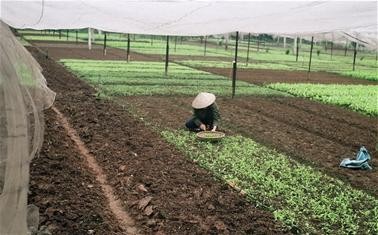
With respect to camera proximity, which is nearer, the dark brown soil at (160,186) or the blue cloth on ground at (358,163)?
the dark brown soil at (160,186)

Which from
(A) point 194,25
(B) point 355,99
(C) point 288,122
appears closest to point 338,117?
(C) point 288,122

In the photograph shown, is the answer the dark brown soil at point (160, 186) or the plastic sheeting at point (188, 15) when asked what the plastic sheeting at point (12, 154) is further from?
the dark brown soil at point (160, 186)

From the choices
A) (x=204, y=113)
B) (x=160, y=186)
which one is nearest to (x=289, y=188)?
(x=160, y=186)

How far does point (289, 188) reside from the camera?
7219mm

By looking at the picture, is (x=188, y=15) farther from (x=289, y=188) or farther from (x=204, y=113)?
(x=204, y=113)

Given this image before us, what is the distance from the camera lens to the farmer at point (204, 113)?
10.0m

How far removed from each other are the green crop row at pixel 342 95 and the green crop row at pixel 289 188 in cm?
689

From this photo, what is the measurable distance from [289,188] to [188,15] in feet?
9.36

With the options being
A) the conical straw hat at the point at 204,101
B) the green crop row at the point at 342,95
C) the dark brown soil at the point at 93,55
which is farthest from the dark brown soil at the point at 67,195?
the dark brown soil at the point at 93,55

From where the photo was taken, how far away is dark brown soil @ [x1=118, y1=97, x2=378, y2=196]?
9.05 meters

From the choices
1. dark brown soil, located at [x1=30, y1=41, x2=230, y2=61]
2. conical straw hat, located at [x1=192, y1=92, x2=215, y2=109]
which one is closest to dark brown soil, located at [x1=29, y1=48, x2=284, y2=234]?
conical straw hat, located at [x1=192, y1=92, x2=215, y2=109]

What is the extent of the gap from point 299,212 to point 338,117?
794 centimetres

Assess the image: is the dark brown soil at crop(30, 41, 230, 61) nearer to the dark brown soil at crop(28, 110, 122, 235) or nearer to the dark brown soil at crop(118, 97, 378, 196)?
the dark brown soil at crop(118, 97, 378, 196)

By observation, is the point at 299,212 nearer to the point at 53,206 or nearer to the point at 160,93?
the point at 53,206
